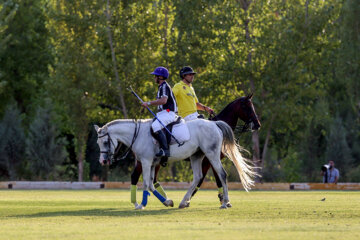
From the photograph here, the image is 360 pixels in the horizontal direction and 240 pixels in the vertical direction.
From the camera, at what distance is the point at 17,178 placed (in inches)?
1559

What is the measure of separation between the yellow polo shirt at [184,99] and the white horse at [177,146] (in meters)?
0.80

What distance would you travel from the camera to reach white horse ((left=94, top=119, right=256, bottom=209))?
14156 millimetres

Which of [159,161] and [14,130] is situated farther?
[14,130]

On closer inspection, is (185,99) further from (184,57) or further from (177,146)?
(184,57)

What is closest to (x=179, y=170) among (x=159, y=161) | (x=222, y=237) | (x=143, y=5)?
(x=143, y=5)

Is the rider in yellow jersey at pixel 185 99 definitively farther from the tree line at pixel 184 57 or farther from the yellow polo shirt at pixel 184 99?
the tree line at pixel 184 57

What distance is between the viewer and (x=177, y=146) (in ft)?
47.4

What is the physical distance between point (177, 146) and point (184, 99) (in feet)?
5.02

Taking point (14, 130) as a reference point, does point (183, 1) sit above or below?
above

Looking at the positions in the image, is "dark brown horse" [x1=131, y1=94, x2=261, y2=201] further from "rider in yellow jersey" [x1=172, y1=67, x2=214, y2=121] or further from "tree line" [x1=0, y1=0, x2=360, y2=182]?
"tree line" [x1=0, y1=0, x2=360, y2=182]

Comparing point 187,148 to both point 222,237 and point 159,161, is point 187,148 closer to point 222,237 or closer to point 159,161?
point 159,161

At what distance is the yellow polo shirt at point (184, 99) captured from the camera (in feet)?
51.4

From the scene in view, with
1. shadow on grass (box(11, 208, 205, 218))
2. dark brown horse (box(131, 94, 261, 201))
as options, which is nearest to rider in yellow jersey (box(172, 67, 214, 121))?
dark brown horse (box(131, 94, 261, 201))

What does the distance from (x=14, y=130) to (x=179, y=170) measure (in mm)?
9185
